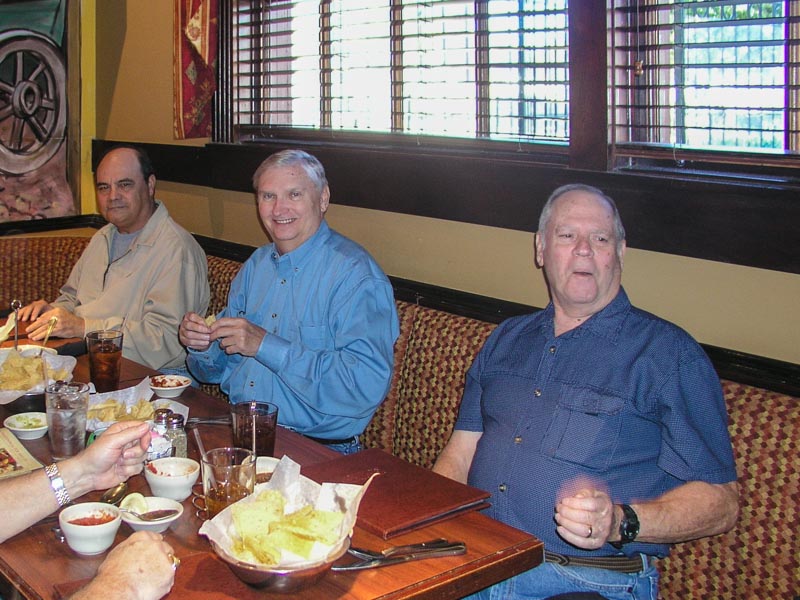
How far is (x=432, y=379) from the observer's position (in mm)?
2814

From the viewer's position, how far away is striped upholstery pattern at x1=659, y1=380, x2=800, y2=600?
2023mm

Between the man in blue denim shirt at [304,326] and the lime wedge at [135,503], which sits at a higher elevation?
the man in blue denim shirt at [304,326]

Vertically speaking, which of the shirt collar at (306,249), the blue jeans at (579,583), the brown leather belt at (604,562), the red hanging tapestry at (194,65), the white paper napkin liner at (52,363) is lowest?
the blue jeans at (579,583)

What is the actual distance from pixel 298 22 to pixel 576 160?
1623mm

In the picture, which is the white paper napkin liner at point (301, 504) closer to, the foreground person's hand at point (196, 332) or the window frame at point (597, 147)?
Result: the foreground person's hand at point (196, 332)

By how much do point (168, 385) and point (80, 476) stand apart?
70 centimetres

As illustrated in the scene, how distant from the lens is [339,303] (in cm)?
273

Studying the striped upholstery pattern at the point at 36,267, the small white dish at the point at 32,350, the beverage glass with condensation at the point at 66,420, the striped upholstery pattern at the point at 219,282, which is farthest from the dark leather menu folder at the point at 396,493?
the striped upholstery pattern at the point at 36,267

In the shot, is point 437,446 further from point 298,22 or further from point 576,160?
point 298,22

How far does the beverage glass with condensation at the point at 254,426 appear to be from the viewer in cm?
200

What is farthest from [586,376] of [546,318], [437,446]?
[437,446]

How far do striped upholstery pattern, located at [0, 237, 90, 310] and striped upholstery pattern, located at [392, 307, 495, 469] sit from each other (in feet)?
7.64

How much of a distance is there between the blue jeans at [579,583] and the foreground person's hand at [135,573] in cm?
84

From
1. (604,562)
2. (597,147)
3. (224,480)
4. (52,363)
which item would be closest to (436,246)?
(597,147)
